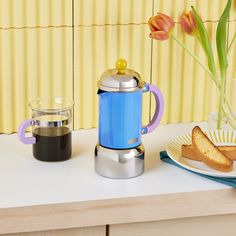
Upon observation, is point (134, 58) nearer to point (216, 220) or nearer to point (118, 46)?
point (118, 46)

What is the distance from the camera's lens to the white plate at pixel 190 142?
1.49 m

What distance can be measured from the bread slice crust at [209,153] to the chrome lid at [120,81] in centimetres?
20

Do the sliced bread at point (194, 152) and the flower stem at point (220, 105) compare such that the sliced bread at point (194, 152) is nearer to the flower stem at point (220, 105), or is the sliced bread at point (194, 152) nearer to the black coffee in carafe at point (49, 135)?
the flower stem at point (220, 105)

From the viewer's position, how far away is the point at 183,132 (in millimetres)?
1820

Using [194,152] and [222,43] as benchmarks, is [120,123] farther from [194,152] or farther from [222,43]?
[222,43]

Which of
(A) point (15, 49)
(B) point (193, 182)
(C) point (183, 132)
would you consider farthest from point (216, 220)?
(A) point (15, 49)

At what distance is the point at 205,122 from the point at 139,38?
0.33m

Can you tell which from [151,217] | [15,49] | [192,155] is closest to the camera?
[151,217]

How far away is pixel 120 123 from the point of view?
1481 mm

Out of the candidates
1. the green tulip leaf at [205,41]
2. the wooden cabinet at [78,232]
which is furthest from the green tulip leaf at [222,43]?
the wooden cabinet at [78,232]

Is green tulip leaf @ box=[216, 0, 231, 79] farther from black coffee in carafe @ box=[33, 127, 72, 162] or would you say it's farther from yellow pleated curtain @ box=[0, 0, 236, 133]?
black coffee in carafe @ box=[33, 127, 72, 162]

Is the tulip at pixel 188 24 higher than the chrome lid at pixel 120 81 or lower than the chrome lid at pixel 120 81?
higher

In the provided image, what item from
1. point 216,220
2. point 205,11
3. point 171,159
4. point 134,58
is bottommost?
point 216,220

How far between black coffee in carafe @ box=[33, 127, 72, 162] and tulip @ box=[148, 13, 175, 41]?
33 centimetres
